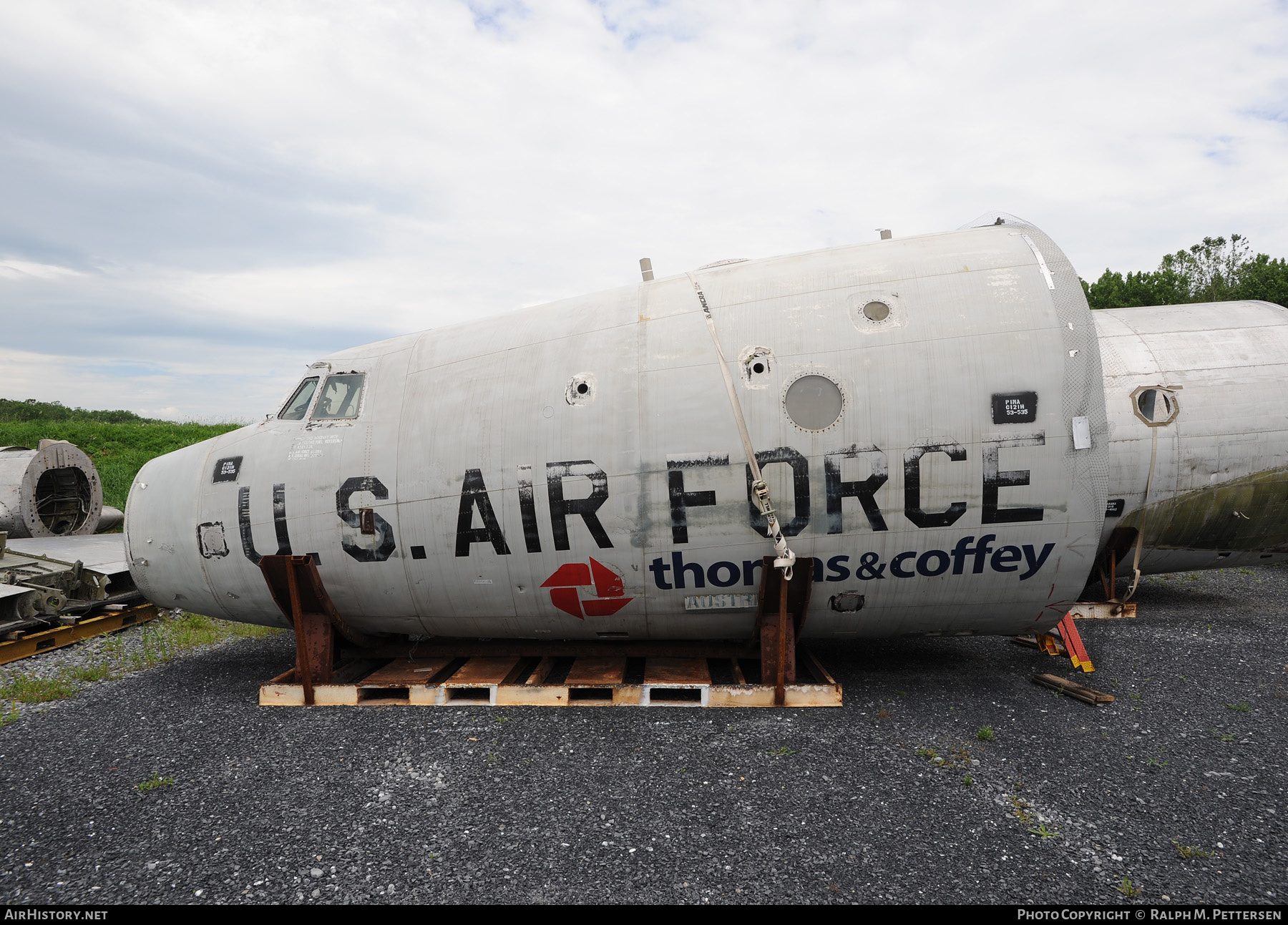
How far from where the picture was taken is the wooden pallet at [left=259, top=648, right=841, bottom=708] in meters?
5.75

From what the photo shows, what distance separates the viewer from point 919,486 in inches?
201

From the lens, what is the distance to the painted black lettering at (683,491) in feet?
17.3

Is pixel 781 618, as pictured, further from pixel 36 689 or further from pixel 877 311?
pixel 36 689

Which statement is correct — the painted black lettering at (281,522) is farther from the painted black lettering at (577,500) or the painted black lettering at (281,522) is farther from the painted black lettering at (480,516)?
the painted black lettering at (577,500)

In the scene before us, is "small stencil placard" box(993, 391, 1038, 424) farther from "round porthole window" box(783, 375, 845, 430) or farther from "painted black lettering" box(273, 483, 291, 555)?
"painted black lettering" box(273, 483, 291, 555)

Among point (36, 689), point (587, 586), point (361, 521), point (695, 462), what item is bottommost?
point (36, 689)

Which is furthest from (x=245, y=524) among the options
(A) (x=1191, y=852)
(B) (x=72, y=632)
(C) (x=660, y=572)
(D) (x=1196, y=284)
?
(D) (x=1196, y=284)

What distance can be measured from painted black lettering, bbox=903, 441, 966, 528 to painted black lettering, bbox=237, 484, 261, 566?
19.9 ft

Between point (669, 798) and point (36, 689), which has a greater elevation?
point (36, 689)

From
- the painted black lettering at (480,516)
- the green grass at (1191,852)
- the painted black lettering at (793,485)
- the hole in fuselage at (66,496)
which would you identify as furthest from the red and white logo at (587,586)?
the hole in fuselage at (66,496)

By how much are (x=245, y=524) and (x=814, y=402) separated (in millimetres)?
5527

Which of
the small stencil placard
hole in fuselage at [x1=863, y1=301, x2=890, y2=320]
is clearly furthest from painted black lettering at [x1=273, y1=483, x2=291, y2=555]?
the small stencil placard

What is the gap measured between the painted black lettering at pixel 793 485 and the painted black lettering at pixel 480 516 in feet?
7.28

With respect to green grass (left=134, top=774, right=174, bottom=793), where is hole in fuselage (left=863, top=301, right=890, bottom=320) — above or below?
above
